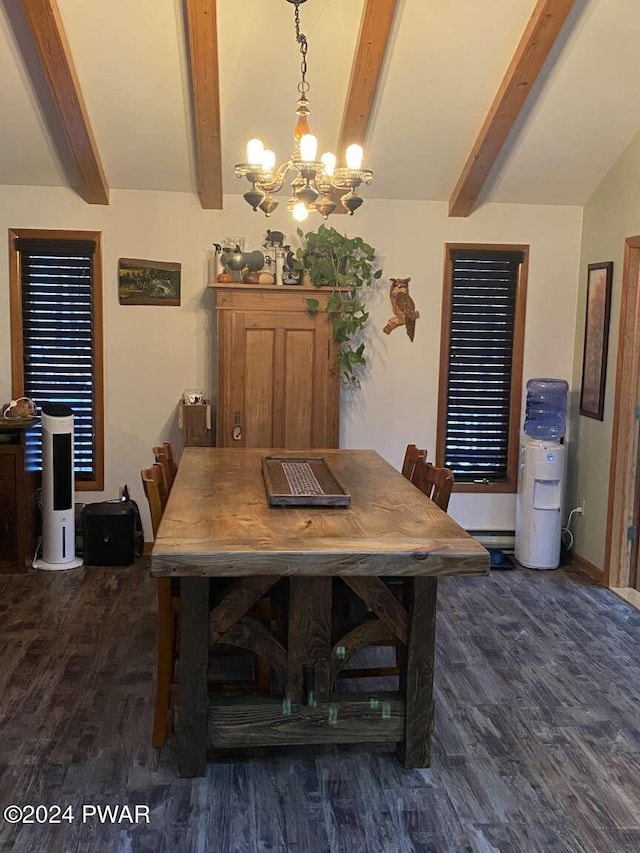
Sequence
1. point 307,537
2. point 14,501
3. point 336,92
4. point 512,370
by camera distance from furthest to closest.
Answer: point 512,370, point 14,501, point 336,92, point 307,537

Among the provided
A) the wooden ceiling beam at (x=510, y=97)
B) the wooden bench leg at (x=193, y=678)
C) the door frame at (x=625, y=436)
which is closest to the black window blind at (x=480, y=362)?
the wooden ceiling beam at (x=510, y=97)

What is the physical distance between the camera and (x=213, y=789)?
285 cm

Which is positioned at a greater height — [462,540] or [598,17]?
[598,17]

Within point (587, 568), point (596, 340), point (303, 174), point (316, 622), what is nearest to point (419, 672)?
point (316, 622)

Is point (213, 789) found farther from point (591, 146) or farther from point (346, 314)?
point (591, 146)

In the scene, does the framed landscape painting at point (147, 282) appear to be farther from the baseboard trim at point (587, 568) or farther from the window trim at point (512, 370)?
the baseboard trim at point (587, 568)

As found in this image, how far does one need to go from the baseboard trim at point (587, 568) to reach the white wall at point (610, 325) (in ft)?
0.11

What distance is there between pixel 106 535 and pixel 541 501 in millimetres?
2923

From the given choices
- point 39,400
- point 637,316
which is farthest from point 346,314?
point 39,400

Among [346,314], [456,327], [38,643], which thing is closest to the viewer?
[38,643]

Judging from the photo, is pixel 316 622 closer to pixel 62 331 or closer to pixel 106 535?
pixel 106 535

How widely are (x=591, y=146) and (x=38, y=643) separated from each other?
Result: 4361 millimetres

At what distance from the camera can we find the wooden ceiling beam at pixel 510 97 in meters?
4.01

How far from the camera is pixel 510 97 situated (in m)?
4.56
